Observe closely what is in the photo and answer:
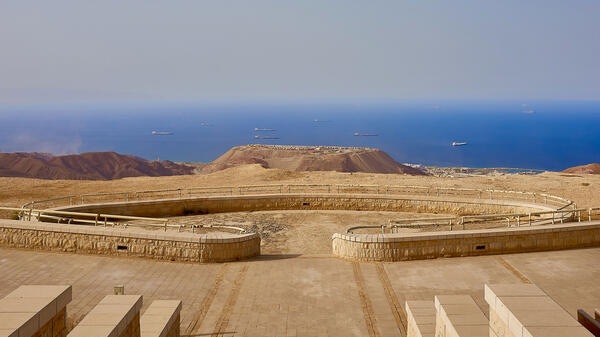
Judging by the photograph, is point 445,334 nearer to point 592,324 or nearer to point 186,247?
point 592,324

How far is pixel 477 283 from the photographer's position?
13312 millimetres

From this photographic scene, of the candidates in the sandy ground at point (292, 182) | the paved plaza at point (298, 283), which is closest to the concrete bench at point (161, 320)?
the paved plaza at point (298, 283)

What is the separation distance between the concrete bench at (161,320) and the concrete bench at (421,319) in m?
4.47

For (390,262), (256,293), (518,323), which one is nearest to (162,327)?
(256,293)

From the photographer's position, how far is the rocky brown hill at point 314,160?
77125 mm

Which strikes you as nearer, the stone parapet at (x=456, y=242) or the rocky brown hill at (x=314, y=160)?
the stone parapet at (x=456, y=242)

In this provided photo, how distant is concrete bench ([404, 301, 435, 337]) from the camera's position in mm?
8578

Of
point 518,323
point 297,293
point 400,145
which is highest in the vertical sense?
point 400,145

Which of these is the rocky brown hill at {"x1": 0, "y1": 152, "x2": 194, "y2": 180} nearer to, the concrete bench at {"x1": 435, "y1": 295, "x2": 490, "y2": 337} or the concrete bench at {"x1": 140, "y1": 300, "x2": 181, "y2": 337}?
the concrete bench at {"x1": 140, "y1": 300, "x2": 181, "y2": 337}

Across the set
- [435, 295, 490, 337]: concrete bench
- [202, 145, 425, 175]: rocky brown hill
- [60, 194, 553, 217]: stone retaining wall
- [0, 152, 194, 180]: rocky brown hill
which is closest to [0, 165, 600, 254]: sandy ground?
[60, 194, 553, 217]: stone retaining wall

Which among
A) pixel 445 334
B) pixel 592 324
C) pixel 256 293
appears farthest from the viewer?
pixel 256 293

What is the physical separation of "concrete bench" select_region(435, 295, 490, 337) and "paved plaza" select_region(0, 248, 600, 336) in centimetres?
281

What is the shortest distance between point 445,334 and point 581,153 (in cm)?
19333

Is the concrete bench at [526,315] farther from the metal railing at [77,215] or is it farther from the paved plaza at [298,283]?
the metal railing at [77,215]
